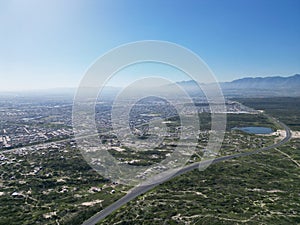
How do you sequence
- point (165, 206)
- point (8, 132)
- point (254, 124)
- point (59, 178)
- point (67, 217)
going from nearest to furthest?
point (67, 217)
point (165, 206)
point (59, 178)
point (8, 132)
point (254, 124)

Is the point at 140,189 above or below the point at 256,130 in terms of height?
below

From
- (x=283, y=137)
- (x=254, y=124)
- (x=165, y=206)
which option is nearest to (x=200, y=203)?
(x=165, y=206)

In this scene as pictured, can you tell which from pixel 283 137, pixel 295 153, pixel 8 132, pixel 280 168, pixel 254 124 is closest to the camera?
pixel 280 168

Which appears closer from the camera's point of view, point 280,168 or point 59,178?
point 59,178

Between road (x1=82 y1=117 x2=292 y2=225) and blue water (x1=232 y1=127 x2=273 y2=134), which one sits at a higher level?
blue water (x1=232 y1=127 x2=273 y2=134)

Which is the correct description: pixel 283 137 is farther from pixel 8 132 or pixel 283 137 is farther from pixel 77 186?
pixel 8 132

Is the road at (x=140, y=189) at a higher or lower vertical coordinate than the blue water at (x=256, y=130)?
lower

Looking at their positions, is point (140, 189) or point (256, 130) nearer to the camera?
point (140, 189)

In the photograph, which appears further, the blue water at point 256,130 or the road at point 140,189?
the blue water at point 256,130

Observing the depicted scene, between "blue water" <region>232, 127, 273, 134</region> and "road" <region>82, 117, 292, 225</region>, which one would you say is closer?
"road" <region>82, 117, 292, 225</region>

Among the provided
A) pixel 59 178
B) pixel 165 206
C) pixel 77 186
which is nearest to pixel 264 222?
pixel 165 206

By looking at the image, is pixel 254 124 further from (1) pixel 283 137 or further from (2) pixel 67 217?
(2) pixel 67 217
